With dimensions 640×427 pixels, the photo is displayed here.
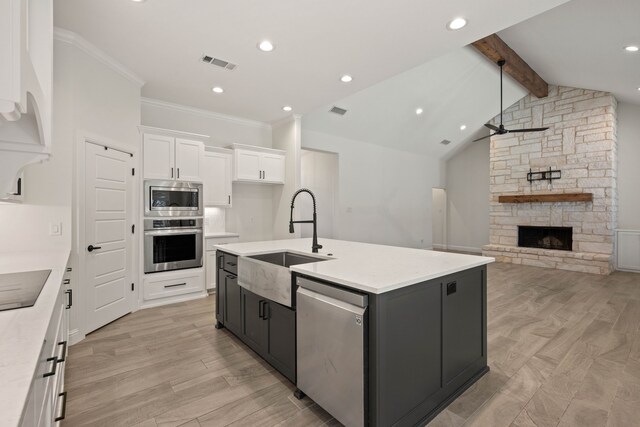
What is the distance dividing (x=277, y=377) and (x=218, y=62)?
3.30 m

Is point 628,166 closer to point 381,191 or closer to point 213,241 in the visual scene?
point 381,191

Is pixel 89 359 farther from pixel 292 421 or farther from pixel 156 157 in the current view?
pixel 156 157

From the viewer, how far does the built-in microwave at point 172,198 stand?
158 inches

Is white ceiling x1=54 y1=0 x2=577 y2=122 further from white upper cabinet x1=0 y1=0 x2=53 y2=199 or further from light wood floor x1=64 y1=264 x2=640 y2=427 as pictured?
light wood floor x1=64 y1=264 x2=640 y2=427

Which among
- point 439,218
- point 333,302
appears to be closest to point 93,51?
point 333,302

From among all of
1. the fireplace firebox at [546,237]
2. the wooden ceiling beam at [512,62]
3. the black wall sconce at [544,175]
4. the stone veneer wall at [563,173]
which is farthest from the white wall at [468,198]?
the wooden ceiling beam at [512,62]

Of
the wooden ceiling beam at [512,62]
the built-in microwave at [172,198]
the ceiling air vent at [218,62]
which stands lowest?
the built-in microwave at [172,198]

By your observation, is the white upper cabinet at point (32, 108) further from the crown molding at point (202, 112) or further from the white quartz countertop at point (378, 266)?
the crown molding at point (202, 112)

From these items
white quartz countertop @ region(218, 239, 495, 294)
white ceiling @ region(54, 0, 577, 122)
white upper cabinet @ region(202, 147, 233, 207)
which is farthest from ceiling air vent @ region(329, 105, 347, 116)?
white quartz countertop @ region(218, 239, 495, 294)

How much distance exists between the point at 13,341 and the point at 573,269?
846cm

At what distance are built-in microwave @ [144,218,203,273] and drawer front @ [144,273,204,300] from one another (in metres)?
0.16

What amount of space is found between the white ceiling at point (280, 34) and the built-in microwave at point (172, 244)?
186cm

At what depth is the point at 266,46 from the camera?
3098 millimetres

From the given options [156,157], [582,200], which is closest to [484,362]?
[156,157]
